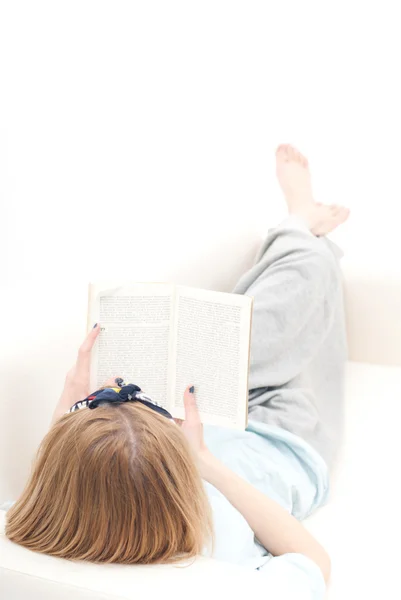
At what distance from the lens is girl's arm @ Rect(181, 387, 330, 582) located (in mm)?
1093

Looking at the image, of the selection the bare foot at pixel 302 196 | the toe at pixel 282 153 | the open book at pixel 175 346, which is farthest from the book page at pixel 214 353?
the toe at pixel 282 153

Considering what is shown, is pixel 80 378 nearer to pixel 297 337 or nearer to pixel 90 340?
pixel 90 340

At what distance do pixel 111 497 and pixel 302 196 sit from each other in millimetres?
1198

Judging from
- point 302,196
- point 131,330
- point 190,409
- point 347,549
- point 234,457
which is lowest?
point 347,549

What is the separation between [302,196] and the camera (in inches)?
75.0

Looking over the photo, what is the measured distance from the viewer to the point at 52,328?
4.09 ft

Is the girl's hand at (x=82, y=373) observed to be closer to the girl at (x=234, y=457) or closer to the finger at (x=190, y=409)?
the girl at (x=234, y=457)

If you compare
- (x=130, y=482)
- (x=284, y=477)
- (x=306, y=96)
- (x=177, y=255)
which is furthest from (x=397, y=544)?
(x=306, y=96)

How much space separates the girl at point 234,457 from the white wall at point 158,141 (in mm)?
142

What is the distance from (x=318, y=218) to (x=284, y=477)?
72 cm

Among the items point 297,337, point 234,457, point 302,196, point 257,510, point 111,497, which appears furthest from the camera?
point 302,196

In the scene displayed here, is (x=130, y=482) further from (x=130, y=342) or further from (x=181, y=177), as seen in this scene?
(x=181, y=177)

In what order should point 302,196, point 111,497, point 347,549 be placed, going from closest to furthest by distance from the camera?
point 111,497
point 347,549
point 302,196

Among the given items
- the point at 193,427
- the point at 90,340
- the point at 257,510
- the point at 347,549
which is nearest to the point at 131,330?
the point at 90,340
